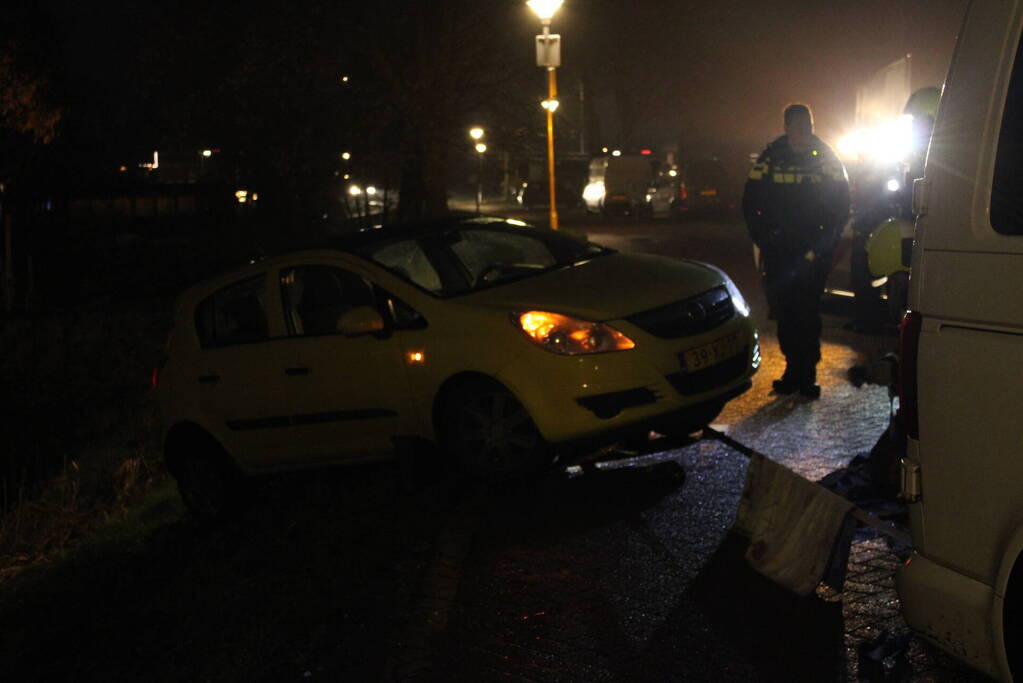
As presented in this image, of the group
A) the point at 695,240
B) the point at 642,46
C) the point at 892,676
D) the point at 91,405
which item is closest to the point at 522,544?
the point at 892,676

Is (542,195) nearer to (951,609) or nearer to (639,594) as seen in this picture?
(639,594)

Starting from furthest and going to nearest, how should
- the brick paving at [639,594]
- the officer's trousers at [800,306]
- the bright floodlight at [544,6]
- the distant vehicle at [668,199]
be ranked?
the distant vehicle at [668,199] < the bright floodlight at [544,6] < the officer's trousers at [800,306] < the brick paving at [639,594]

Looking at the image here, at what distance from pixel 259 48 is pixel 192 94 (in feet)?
4.24

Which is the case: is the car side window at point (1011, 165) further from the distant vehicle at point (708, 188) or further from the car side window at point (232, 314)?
the distant vehicle at point (708, 188)

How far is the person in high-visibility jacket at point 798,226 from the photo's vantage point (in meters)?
8.54

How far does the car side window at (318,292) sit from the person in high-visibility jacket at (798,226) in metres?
3.07

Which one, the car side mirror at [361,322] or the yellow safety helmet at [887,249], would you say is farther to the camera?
the car side mirror at [361,322]

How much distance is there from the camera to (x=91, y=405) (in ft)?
39.1

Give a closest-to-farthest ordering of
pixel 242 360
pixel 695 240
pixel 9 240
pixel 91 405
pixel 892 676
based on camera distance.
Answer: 1. pixel 892 676
2. pixel 242 360
3. pixel 91 405
4. pixel 9 240
5. pixel 695 240

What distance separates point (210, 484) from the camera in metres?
7.37

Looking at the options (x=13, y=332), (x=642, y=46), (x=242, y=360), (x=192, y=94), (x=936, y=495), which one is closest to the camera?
(x=936, y=495)

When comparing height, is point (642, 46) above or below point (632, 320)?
above

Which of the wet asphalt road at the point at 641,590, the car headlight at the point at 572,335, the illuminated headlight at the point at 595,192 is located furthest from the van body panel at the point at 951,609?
the illuminated headlight at the point at 595,192

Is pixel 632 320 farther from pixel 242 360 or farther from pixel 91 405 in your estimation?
pixel 91 405
